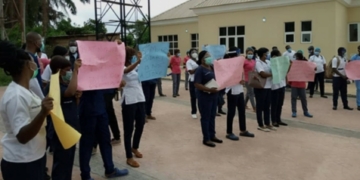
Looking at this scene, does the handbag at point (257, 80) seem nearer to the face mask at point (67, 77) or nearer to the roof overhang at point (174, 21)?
the face mask at point (67, 77)

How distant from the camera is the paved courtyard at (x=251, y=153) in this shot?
196 inches

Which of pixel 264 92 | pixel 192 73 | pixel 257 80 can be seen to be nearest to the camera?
pixel 257 80

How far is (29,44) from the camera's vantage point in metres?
4.24

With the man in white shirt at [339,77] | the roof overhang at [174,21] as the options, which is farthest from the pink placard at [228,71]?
the roof overhang at [174,21]

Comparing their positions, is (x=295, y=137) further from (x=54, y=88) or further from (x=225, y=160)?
(x=54, y=88)

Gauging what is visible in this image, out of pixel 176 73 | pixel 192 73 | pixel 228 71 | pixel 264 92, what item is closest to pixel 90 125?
pixel 228 71

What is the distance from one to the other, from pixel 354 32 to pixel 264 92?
17.6m

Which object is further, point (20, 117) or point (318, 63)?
point (318, 63)

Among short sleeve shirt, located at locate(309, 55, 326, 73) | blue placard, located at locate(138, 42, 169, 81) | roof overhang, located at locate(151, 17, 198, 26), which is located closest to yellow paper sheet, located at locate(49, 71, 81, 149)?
blue placard, located at locate(138, 42, 169, 81)

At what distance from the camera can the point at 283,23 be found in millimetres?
21578

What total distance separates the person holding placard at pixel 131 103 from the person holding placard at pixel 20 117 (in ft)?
8.04

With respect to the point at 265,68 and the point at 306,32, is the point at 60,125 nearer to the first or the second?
the point at 265,68

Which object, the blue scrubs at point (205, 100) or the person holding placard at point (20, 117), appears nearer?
the person holding placard at point (20, 117)

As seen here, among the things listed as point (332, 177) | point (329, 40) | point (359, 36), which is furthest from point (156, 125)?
point (359, 36)
